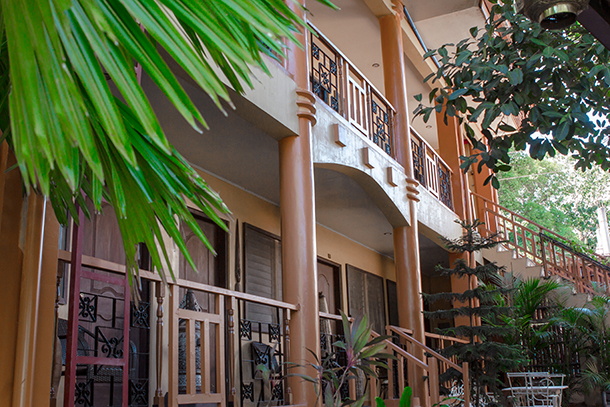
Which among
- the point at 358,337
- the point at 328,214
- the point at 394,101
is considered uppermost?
the point at 394,101

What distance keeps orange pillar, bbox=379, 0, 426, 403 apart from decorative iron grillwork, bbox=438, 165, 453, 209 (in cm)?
226

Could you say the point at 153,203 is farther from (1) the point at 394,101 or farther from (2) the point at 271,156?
(1) the point at 394,101

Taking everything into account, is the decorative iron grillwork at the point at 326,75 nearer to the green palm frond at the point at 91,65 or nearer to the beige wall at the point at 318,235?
the beige wall at the point at 318,235

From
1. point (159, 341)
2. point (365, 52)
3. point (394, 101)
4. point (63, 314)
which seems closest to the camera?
point (159, 341)

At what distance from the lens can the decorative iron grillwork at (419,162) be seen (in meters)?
9.34

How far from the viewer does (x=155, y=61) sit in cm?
116

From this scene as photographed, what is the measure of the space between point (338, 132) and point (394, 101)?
2.33 metres

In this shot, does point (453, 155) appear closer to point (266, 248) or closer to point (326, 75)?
point (266, 248)

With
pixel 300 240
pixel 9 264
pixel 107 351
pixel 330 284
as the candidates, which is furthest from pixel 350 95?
pixel 9 264

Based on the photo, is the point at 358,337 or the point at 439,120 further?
the point at 439,120

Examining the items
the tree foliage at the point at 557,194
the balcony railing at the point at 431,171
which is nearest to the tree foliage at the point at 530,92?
the balcony railing at the point at 431,171

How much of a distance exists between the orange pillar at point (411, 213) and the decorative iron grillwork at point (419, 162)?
1.07 m

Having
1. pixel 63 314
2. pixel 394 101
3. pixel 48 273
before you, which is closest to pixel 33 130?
pixel 48 273

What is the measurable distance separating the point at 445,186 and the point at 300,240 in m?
6.24
